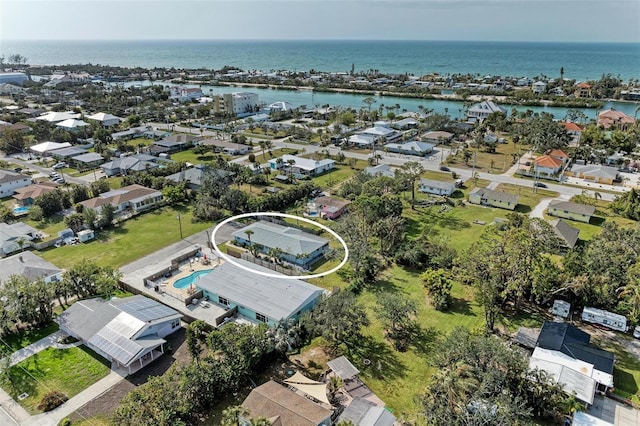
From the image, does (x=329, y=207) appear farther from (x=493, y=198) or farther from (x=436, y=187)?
(x=493, y=198)

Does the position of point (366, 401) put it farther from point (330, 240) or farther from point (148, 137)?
point (148, 137)

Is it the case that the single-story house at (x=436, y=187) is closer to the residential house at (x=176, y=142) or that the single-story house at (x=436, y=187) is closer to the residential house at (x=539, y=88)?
the residential house at (x=176, y=142)

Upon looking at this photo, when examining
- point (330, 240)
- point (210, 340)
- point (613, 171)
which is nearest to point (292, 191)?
point (330, 240)

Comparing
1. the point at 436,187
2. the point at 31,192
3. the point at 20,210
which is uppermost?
the point at 436,187

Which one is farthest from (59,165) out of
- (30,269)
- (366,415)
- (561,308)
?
(561,308)

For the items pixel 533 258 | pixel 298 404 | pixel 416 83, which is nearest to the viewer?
pixel 298 404

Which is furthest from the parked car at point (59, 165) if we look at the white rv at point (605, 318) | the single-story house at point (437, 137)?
the white rv at point (605, 318)
